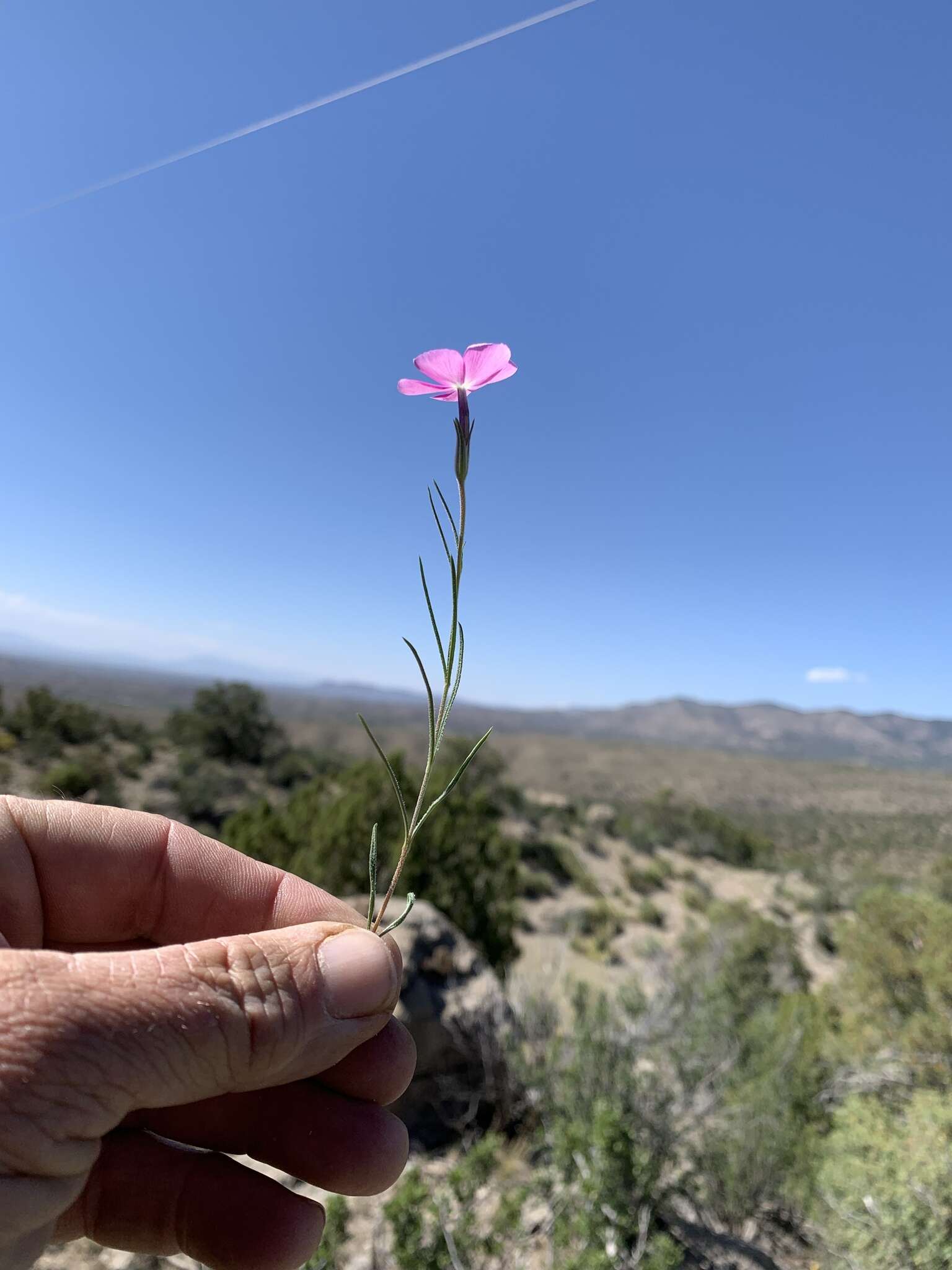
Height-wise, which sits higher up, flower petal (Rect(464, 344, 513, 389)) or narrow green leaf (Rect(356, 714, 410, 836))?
flower petal (Rect(464, 344, 513, 389))

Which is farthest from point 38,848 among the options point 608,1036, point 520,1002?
point 520,1002

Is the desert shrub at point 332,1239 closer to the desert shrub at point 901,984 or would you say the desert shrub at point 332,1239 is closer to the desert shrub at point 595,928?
the desert shrub at point 901,984

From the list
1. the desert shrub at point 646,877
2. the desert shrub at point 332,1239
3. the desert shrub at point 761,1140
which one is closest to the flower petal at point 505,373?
the desert shrub at point 332,1239

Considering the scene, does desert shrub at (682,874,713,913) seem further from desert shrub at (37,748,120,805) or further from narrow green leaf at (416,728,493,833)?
narrow green leaf at (416,728,493,833)

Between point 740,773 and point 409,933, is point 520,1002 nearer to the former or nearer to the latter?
point 409,933

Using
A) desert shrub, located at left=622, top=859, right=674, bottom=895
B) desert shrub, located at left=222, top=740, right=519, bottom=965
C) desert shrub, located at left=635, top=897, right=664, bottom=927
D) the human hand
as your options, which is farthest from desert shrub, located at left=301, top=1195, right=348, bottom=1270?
desert shrub, located at left=622, top=859, right=674, bottom=895

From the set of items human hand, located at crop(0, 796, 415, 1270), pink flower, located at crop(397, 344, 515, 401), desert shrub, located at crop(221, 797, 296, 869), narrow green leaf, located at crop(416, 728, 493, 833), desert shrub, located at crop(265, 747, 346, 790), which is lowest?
desert shrub, located at crop(265, 747, 346, 790)
